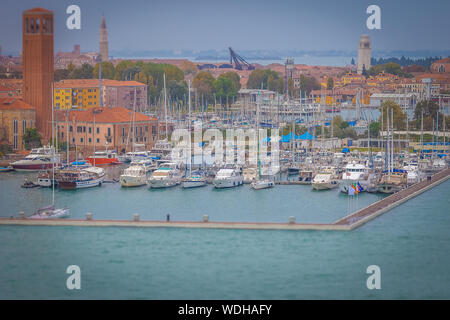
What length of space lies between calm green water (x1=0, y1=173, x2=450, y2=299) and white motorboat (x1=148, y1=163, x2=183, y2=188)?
7.55ft

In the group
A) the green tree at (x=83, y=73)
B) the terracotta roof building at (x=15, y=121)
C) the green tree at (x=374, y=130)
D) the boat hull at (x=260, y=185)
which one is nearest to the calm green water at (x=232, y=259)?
the boat hull at (x=260, y=185)

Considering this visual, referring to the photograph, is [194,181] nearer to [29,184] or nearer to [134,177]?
[134,177]

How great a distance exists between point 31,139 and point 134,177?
5.41 m

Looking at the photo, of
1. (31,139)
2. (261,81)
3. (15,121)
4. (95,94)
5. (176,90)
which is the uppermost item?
(261,81)

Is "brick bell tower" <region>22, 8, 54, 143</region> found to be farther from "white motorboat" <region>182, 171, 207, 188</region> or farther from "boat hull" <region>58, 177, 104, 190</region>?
"white motorboat" <region>182, 171, 207, 188</region>

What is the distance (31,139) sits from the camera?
1975 centimetres

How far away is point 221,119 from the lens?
1021 inches

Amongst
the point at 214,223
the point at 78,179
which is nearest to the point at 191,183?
the point at 78,179

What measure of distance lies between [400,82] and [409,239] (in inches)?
1597

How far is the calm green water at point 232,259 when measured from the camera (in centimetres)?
866

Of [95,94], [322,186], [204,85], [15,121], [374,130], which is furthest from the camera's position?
[204,85]

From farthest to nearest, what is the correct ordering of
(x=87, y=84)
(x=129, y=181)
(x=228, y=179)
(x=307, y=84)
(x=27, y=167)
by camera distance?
(x=307, y=84) < (x=87, y=84) < (x=27, y=167) < (x=129, y=181) < (x=228, y=179)

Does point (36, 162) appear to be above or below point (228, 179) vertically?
above

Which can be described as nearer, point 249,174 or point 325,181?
point 325,181
